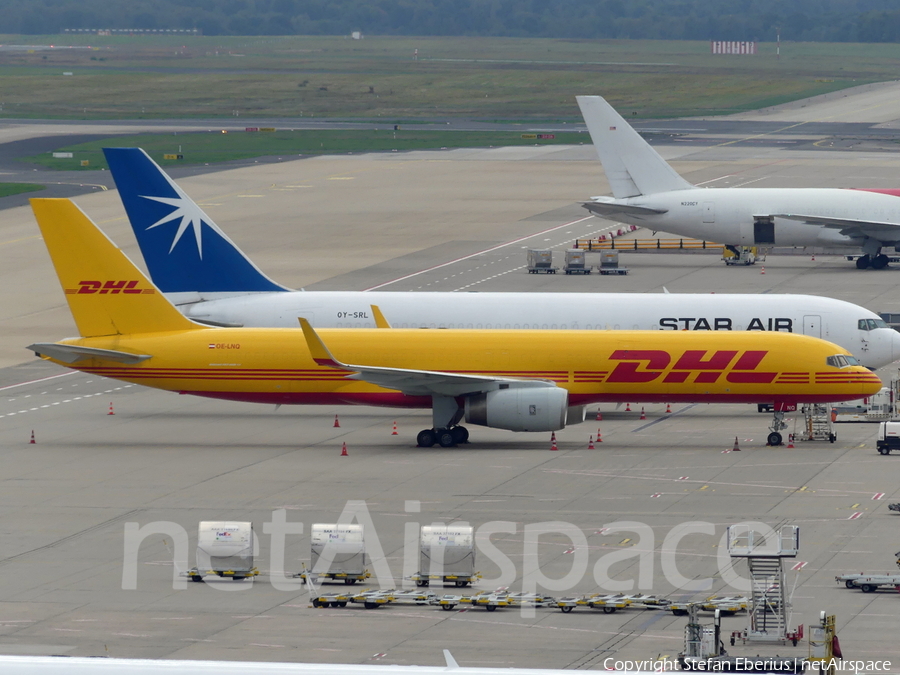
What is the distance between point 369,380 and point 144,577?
52.9ft

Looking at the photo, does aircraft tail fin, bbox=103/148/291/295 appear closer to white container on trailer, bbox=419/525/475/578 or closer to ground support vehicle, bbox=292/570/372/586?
ground support vehicle, bbox=292/570/372/586

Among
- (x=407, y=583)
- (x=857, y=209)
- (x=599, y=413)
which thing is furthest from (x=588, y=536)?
(x=857, y=209)

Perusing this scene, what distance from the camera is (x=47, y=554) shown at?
3653 centimetres

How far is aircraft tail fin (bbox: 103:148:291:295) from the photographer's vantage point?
194 ft

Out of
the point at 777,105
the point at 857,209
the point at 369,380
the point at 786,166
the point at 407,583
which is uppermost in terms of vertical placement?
the point at 777,105

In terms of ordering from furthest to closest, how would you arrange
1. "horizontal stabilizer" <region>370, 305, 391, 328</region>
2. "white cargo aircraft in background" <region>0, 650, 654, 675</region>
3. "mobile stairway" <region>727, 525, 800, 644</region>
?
"horizontal stabilizer" <region>370, 305, 391, 328</region>
"mobile stairway" <region>727, 525, 800, 644</region>
"white cargo aircraft in background" <region>0, 650, 654, 675</region>

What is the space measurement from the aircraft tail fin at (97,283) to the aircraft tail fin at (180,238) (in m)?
6.69

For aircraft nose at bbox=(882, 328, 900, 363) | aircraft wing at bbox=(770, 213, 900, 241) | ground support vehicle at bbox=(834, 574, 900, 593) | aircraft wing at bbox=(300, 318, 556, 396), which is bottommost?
ground support vehicle at bbox=(834, 574, 900, 593)

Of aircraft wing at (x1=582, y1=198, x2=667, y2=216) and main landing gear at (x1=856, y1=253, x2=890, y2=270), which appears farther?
main landing gear at (x1=856, y1=253, x2=890, y2=270)

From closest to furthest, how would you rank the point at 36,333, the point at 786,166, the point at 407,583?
the point at 407,583, the point at 36,333, the point at 786,166

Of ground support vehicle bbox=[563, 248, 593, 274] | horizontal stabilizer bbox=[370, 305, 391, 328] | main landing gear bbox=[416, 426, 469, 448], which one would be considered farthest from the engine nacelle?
ground support vehicle bbox=[563, 248, 593, 274]

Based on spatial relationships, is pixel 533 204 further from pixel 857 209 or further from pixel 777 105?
pixel 777 105

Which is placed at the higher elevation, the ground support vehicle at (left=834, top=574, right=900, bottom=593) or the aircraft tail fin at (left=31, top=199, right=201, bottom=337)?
the aircraft tail fin at (left=31, top=199, right=201, bottom=337)

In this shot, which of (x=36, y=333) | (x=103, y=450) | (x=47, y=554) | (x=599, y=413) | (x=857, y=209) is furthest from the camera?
(x=857, y=209)
